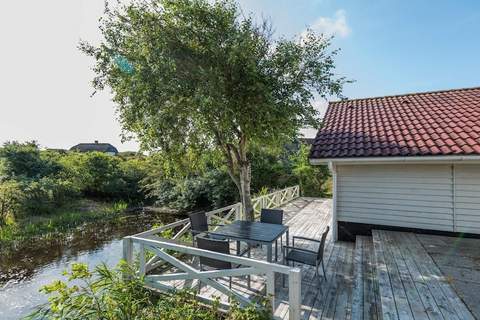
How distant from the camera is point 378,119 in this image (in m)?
6.95

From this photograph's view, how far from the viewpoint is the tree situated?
544 centimetres

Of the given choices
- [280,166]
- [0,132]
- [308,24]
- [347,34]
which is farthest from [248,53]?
[0,132]

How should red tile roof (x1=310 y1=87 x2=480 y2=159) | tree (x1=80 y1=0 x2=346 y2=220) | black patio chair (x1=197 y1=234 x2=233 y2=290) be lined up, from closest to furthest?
1. black patio chair (x1=197 y1=234 x2=233 y2=290)
2. red tile roof (x1=310 y1=87 x2=480 y2=159)
3. tree (x1=80 y1=0 x2=346 y2=220)

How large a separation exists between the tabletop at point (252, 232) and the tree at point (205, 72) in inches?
92.2

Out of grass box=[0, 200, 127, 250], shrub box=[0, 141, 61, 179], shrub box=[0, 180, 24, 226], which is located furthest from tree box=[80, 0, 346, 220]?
shrub box=[0, 141, 61, 179]

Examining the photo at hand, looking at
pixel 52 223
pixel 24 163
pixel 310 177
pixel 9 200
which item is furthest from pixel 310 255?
pixel 24 163

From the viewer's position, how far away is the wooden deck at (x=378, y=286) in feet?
9.36

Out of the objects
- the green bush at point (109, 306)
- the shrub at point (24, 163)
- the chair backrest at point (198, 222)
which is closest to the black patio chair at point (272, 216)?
the chair backrest at point (198, 222)

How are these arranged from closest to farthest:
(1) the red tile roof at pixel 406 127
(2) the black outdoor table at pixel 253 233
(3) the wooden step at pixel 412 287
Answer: (3) the wooden step at pixel 412 287 → (2) the black outdoor table at pixel 253 233 → (1) the red tile roof at pixel 406 127

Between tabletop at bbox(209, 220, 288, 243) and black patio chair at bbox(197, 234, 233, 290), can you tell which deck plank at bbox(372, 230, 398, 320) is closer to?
tabletop at bbox(209, 220, 288, 243)

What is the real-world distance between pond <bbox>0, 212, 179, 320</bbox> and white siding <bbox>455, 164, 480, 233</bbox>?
9312mm

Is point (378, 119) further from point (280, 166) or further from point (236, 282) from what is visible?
point (280, 166)

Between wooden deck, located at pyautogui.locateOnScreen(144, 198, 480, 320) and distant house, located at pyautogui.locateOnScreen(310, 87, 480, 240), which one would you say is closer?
wooden deck, located at pyautogui.locateOnScreen(144, 198, 480, 320)

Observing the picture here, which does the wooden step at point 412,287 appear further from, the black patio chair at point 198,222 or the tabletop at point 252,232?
the black patio chair at point 198,222
